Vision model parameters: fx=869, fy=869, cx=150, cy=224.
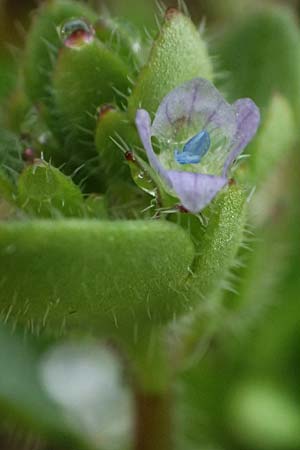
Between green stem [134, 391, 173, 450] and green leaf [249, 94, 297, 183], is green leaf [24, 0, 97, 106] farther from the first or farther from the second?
green stem [134, 391, 173, 450]

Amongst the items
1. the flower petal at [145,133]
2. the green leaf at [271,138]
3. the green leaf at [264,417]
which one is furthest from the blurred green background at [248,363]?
the flower petal at [145,133]

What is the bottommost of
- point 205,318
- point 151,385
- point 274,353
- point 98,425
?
point 98,425

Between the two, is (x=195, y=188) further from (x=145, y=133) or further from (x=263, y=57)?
(x=263, y=57)

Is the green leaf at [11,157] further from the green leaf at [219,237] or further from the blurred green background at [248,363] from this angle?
the blurred green background at [248,363]

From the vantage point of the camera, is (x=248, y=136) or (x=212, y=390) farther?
(x=212, y=390)

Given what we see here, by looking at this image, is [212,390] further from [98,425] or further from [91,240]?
[91,240]

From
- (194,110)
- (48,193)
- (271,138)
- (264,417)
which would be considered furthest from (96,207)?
(264,417)

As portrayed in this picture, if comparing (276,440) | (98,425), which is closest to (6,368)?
(98,425)
